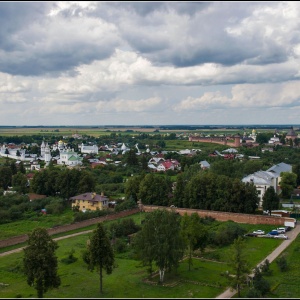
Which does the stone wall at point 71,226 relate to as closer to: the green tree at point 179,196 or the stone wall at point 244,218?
the green tree at point 179,196

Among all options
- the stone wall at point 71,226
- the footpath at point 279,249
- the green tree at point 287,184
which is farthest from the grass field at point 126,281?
the green tree at point 287,184

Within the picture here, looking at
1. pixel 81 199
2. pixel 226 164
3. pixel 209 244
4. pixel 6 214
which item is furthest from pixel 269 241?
pixel 226 164

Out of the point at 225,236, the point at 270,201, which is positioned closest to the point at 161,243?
the point at 225,236

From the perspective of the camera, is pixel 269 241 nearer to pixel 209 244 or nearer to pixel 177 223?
pixel 209 244

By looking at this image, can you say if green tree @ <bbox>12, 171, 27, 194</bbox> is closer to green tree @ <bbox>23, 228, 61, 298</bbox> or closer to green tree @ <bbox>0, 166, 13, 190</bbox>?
green tree @ <bbox>0, 166, 13, 190</bbox>

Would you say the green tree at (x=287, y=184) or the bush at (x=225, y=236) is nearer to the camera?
the bush at (x=225, y=236)

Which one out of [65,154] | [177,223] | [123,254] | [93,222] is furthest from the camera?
[65,154]
